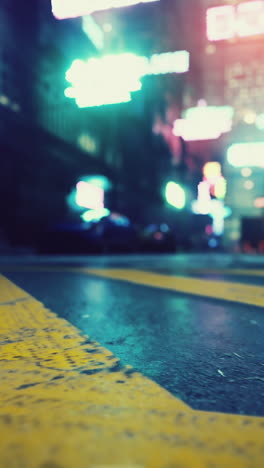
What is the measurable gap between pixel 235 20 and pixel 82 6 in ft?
14.2

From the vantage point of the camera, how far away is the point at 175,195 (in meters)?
45.2

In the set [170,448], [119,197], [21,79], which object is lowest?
[170,448]

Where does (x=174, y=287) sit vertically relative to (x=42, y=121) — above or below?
below

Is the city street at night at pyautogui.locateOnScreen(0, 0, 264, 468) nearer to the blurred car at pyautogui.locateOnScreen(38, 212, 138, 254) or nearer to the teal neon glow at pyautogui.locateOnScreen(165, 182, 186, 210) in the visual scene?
the blurred car at pyautogui.locateOnScreen(38, 212, 138, 254)

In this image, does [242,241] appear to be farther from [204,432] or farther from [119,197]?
[204,432]

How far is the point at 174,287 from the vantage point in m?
5.98

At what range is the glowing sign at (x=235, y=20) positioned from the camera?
13062mm

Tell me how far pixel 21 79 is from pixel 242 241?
44.4 ft

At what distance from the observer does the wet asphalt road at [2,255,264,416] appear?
1.92 metres

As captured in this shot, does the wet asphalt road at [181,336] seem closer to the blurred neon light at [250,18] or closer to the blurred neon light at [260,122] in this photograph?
the blurred neon light at [250,18]

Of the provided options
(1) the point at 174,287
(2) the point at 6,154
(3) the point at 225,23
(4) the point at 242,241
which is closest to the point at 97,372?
(1) the point at 174,287

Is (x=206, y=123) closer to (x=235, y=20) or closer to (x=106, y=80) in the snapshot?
(x=106, y=80)

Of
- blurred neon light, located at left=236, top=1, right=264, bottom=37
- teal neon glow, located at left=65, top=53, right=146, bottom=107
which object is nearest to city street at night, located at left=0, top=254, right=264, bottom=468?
blurred neon light, located at left=236, top=1, right=264, bottom=37

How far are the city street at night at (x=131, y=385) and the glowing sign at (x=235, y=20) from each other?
11133 millimetres
